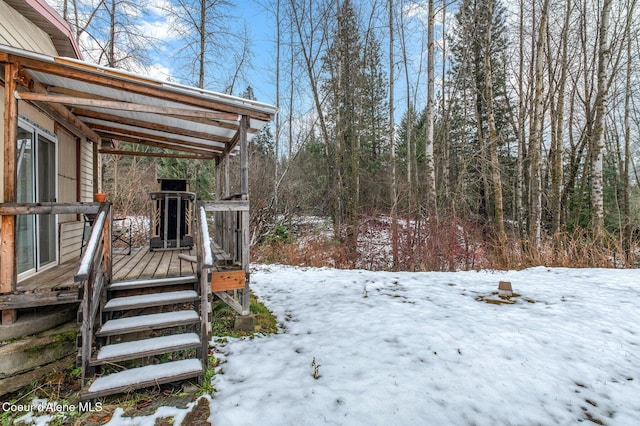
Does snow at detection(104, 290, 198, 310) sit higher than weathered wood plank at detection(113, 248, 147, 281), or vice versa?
weathered wood plank at detection(113, 248, 147, 281)

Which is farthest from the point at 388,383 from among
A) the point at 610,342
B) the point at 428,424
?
the point at 610,342

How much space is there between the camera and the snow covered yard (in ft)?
7.77

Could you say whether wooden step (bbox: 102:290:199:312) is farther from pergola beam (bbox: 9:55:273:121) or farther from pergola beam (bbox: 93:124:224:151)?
pergola beam (bbox: 93:124:224:151)

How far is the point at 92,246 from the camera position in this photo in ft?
8.62

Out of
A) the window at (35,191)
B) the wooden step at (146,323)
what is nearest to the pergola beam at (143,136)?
the window at (35,191)

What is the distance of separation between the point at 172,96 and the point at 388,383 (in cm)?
371

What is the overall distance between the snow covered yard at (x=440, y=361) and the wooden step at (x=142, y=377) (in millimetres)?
281

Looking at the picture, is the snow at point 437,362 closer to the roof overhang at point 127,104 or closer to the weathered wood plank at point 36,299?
the weathered wood plank at point 36,299

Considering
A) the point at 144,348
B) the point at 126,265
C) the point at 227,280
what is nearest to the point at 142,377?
the point at 144,348

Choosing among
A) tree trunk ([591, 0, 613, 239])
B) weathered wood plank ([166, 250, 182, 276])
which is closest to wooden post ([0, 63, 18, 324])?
weathered wood plank ([166, 250, 182, 276])

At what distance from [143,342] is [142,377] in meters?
0.38

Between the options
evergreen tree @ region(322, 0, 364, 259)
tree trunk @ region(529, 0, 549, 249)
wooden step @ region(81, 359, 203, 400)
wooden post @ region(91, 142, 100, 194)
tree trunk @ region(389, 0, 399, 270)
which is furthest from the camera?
evergreen tree @ region(322, 0, 364, 259)

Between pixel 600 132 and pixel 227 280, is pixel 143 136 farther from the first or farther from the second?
pixel 600 132

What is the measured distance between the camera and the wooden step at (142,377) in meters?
2.46
